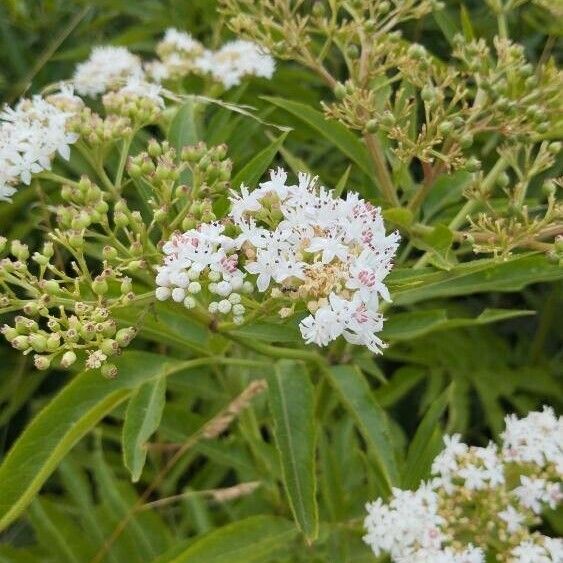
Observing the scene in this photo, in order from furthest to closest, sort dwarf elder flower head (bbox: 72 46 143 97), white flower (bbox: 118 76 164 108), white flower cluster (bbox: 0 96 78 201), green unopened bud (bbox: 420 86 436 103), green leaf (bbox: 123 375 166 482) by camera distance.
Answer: dwarf elder flower head (bbox: 72 46 143 97), white flower (bbox: 118 76 164 108), white flower cluster (bbox: 0 96 78 201), green unopened bud (bbox: 420 86 436 103), green leaf (bbox: 123 375 166 482)

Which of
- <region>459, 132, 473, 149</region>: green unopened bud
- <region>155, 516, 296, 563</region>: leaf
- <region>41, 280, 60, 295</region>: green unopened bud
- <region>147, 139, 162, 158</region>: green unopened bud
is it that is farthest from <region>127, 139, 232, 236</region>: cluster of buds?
<region>155, 516, 296, 563</region>: leaf

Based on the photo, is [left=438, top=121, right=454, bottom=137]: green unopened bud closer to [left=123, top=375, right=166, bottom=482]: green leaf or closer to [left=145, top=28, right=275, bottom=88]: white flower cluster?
[left=123, top=375, right=166, bottom=482]: green leaf

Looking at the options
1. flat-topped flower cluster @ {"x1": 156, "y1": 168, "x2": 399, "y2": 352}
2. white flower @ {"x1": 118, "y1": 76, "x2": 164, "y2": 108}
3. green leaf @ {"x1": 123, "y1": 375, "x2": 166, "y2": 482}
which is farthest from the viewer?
white flower @ {"x1": 118, "y1": 76, "x2": 164, "y2": 108}

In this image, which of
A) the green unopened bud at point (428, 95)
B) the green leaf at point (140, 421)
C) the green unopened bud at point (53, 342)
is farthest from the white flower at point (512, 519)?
the green unopened bud at point (53, 342)

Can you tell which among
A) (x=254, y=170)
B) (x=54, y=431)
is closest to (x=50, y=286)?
(x=54, y=431)

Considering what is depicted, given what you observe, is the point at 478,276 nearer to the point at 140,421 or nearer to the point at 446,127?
the point at 446,127

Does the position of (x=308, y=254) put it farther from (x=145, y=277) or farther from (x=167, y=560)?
(x=167, y=560)
